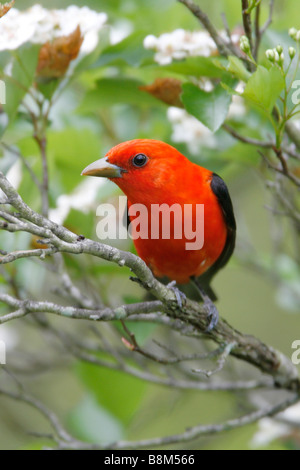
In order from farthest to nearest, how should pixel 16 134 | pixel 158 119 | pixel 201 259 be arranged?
pixel 158 119 < pixel 16 134 < pixel 201 259

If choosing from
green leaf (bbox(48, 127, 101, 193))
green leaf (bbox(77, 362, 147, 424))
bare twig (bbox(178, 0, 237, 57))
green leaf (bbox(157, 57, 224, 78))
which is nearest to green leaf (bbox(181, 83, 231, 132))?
green leaf (bbox(157, 57, 224, 78))

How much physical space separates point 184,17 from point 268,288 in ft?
17.2

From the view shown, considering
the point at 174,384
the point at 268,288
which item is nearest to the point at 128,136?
the point at 174,384

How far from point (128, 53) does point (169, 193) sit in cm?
92

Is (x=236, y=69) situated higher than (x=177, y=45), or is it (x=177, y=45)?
(x=177, y=45)

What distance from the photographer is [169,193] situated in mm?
3602

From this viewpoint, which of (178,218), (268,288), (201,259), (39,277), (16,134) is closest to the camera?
(178,218)

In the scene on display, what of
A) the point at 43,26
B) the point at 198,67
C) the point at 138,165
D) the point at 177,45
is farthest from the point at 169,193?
the point at 43,26

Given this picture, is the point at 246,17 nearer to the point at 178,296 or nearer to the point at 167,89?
the point at 167,89

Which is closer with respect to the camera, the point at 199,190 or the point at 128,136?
the point at 199,190

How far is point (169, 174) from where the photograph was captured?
3635 mm

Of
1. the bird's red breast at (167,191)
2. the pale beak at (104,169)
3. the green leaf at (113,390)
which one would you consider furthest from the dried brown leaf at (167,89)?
the green leaf at (113,390)
